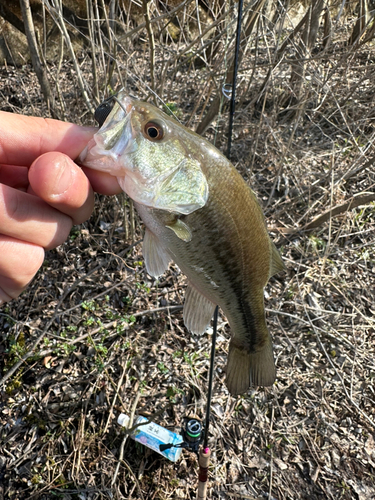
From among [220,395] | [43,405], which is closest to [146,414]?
[220,395]

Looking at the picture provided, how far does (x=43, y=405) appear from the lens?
2.93m

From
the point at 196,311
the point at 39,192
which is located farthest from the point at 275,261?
the point at 39,192

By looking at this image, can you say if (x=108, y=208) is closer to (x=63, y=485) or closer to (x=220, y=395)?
(x=220, y=395)

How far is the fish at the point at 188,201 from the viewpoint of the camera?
1388 mm

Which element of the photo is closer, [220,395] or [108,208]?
[220,395]

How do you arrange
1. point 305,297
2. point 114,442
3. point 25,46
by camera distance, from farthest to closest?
1. point 25,46
2. point 305,297
3. point 114,442

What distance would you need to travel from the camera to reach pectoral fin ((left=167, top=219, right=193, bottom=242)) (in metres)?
1.45

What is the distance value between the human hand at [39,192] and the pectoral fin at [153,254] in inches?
11.1

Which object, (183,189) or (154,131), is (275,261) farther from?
(154,131)

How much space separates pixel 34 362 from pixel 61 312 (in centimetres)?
47

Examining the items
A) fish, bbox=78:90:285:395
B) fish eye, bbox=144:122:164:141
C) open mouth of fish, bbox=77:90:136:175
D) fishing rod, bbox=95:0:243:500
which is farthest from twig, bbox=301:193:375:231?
open mouth of fish, bbox=77:90:136:175

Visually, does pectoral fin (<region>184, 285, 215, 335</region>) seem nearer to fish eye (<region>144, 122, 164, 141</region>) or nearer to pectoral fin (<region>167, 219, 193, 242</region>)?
pectoral fin (<region>167, 219, 193, 242</region>)

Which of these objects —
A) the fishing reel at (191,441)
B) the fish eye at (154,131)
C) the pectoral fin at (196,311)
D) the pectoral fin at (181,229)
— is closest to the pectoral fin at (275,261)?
the pectoral fin at (196,311)

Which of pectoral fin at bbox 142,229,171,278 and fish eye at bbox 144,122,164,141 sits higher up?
fish eye at bbox 144,122,164,141
